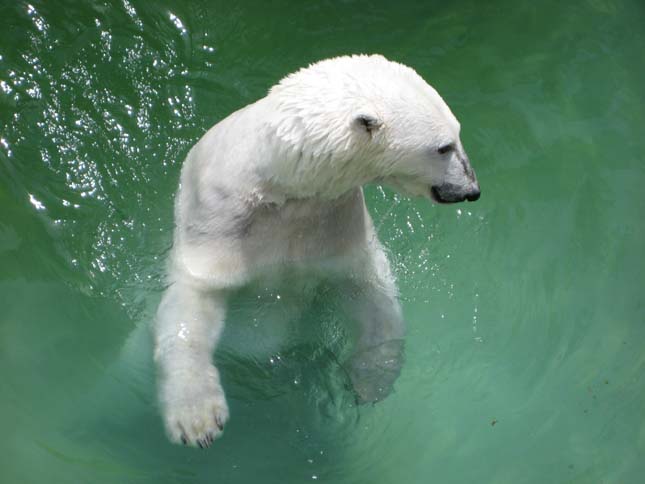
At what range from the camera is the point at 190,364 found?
2707 mm

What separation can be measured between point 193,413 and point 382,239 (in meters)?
1.38

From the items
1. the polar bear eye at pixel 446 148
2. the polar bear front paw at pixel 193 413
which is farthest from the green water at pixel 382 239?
the polar bear eye at pixel 446 148

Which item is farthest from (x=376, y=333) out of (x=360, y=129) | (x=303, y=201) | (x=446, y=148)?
(x=360, y=129)

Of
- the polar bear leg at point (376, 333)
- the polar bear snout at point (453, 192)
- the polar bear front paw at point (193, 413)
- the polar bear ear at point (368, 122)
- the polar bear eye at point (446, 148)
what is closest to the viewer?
the polar bear ear at point (368, 122)

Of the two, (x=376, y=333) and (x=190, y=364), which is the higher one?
(x=190, y=364)

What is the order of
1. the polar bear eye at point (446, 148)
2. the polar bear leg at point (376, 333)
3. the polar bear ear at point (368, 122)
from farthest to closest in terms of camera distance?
the polar bear leg at point (376, 333) → the polar bear eye at point (446, 148) → the polar bear ear at point (368, 122)

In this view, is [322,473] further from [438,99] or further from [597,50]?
[597,50]

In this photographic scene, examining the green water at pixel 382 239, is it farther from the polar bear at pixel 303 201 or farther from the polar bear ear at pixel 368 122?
the polar bear ear at pixel 368 122

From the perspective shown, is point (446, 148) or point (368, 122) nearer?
point (368, 122)

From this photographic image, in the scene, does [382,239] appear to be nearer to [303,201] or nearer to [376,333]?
[376,333]

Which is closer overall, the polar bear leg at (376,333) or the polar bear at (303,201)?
the polar bear at (303,201)

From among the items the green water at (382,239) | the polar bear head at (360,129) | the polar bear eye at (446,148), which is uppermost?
Answer: the polar bear head at (360,129)

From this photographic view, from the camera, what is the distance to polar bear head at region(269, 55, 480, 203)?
2.28m

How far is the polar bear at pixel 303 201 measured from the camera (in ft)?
7.63
